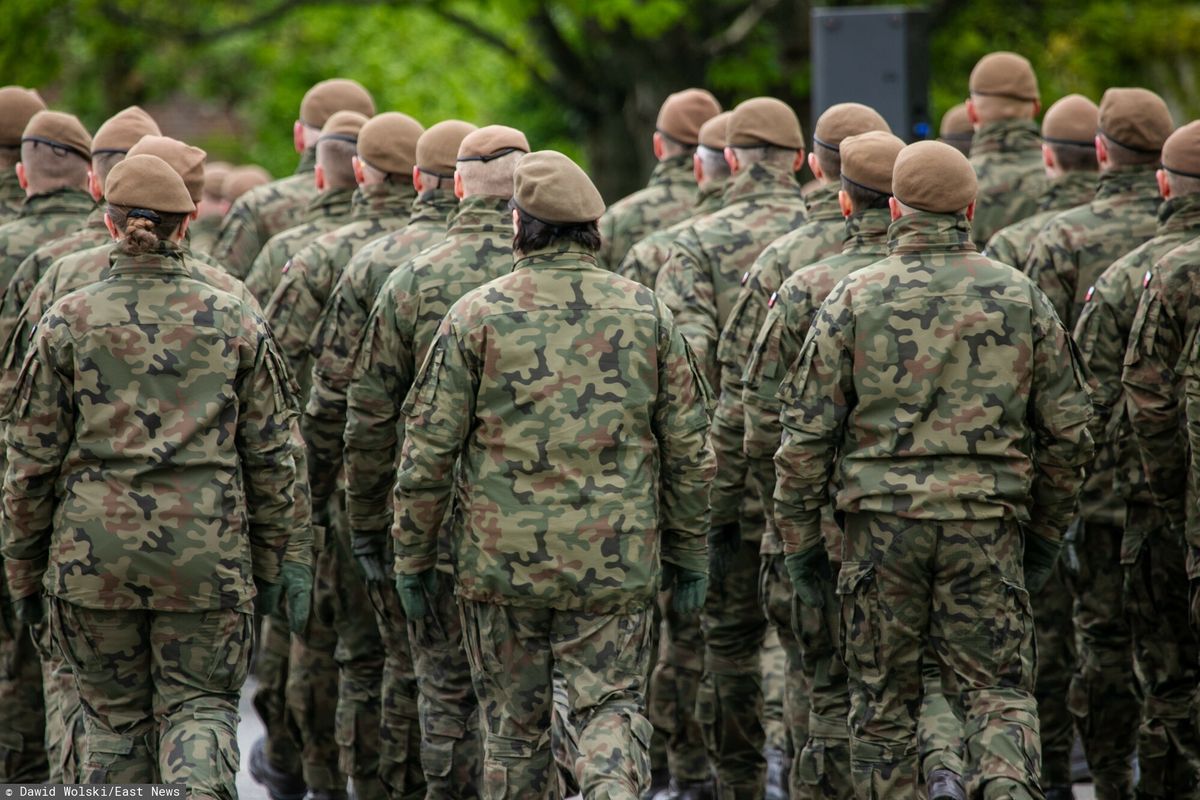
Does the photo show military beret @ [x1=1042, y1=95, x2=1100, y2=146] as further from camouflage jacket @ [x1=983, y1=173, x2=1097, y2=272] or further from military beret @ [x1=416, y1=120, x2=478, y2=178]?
military beret @ [x1=416, y1=120, x2=478, y2=178]

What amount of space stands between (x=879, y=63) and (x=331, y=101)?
316 centimetres

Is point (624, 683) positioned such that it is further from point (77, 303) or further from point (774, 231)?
point (774, 231)

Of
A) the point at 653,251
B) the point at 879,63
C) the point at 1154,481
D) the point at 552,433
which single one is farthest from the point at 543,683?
the point at 879,63

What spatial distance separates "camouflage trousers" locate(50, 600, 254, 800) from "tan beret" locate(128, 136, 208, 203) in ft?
5.23

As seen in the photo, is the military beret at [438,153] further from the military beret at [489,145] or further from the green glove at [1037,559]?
the green glove at [1037,559]

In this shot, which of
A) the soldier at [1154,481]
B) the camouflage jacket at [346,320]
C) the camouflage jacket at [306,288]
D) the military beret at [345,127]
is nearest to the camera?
the soldier at [1154,481]

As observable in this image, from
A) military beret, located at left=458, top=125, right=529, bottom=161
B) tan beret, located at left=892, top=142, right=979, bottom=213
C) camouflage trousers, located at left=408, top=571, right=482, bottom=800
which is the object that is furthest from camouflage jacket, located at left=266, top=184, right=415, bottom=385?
tan beret, located at left=892, top=142, right=979, bottom=213

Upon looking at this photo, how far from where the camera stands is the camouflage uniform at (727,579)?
7.61m

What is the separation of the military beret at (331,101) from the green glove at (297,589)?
3.31 metres

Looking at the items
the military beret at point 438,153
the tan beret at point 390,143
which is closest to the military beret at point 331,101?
the tan beret at point 390,143

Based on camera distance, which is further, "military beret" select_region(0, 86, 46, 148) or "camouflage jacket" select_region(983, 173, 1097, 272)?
"military beret" select_region(0, 86, 46, 148)

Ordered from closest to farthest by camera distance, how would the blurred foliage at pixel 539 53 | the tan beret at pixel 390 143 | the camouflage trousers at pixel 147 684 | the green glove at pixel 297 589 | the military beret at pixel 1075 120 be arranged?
the camouflage trousers at pixel 147 684, the green glove at pixel 297 589, the tan beret at pixel 390 143, the military beret at pixel 1075 120, the blurred foliage at pixel 539 53

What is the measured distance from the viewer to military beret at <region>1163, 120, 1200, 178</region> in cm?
713

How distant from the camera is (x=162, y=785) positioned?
233 inches
